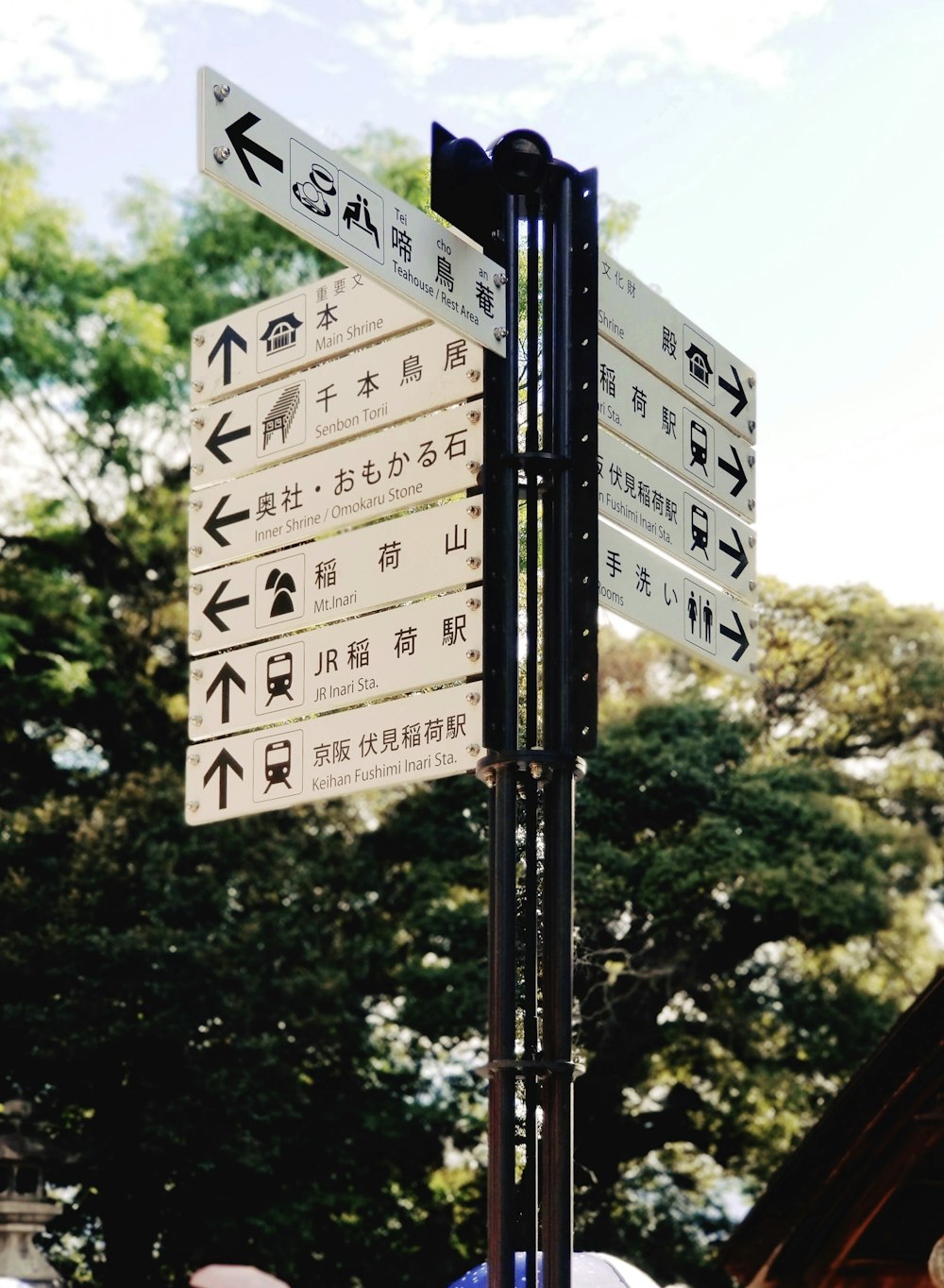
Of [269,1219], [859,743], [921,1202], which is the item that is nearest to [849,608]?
[859,743]

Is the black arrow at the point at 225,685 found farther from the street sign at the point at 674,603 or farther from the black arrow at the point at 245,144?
the black arrow at the point at 245,144

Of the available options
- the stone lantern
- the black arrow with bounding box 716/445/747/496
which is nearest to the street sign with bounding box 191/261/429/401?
the black arrow with bounding box 716/445/747/496

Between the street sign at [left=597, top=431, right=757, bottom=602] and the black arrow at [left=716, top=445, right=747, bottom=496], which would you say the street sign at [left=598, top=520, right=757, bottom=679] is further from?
the black arrow at [left=716, top=445, right=747, bottom=496]

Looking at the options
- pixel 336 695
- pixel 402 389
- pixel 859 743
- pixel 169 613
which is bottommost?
pixel 336 695

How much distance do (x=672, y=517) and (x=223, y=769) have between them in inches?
48.9

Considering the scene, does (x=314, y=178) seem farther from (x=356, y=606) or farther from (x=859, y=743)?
(x=859, y=743)

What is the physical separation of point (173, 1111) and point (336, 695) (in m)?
15.1

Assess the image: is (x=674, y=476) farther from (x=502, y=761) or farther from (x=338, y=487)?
(x=502, y=761)

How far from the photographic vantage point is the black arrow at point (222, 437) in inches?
161

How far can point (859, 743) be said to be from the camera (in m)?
22.0

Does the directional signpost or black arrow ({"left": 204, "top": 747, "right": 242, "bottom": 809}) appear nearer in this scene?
the directional signpost

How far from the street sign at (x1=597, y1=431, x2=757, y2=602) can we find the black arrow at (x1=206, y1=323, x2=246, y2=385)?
0.99m

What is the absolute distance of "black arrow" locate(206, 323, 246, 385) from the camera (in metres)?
4.17

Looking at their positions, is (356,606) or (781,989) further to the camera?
(781,989)
